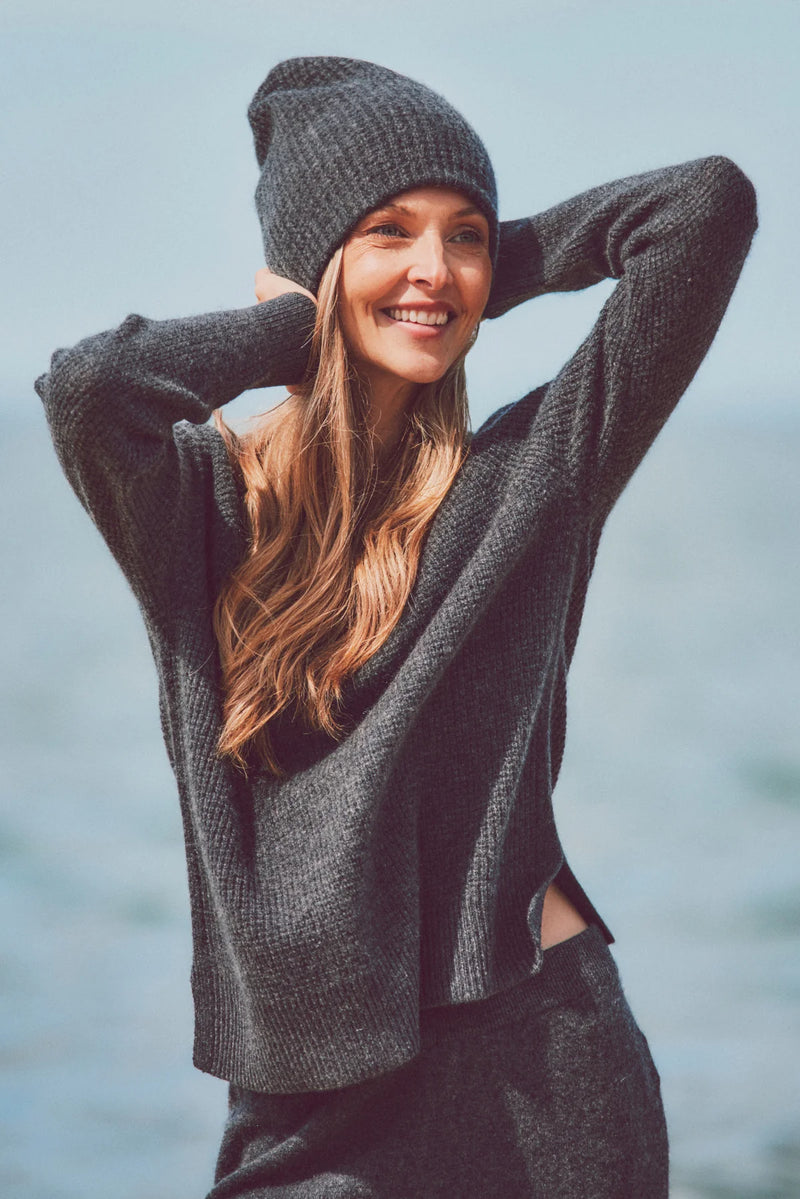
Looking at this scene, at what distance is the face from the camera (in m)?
1.74

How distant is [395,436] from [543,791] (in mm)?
428

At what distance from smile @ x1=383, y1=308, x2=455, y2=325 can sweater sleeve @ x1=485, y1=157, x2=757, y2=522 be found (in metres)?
0.14

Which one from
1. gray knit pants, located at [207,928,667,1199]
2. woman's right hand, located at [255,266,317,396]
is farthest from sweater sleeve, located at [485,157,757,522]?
gray knit pants, located at [207,928,667,1199]

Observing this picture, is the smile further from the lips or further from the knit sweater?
the knit sweater

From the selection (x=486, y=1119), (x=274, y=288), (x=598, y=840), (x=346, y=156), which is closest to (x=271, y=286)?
(x=274, y=288)

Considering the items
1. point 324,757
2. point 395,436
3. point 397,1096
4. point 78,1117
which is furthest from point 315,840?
point 78,1117

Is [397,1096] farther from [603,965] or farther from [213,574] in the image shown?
[213,574]

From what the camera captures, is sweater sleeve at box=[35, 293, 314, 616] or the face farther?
the face

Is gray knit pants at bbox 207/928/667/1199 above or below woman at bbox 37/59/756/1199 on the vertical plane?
below

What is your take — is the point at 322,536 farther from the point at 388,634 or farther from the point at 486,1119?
the point at 486,1119

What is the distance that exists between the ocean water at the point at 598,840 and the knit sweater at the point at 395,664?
12.6 ft

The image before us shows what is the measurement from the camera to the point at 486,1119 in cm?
168

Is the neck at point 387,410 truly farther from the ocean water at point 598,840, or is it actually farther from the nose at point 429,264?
the ocean water at point 598,840

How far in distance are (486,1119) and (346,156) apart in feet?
3.32
